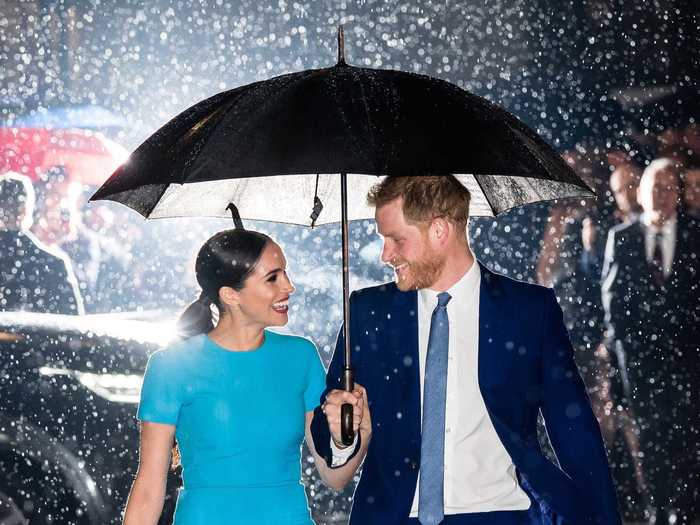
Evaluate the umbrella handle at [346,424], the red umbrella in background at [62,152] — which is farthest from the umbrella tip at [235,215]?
the red umbrella in background at [62,152]

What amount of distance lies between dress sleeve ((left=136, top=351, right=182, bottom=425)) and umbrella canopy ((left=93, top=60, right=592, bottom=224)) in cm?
56

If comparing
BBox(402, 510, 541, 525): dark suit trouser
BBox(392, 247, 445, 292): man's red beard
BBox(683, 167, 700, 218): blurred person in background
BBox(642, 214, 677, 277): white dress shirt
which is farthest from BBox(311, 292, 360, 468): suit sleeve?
BBox(683, 167, 700, 218): blurred person in background

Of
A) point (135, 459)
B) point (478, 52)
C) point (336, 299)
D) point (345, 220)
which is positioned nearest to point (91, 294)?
point (336, 299)

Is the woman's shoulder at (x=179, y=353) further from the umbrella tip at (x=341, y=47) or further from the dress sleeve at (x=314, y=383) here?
the umbrella tip at (x=341, y=47)

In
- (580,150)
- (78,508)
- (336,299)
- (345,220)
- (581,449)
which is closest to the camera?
(581,449)

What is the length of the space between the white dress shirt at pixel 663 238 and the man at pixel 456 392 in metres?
5.29

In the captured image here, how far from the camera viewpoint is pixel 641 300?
8.05 m

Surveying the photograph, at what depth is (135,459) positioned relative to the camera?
5.78m

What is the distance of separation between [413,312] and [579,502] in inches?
25.5

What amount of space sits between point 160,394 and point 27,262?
5.12 metres

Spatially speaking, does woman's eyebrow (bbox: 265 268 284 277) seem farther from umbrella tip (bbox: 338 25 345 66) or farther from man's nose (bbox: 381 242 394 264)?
umbrella tip (bbox: 338 25 345 66)

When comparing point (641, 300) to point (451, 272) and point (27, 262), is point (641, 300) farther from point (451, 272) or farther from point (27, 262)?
point (451, 272)

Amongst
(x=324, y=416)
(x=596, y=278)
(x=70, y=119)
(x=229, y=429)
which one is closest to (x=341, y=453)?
(x=324, y=416)

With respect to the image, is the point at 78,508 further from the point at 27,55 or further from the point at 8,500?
the point at 27,55
